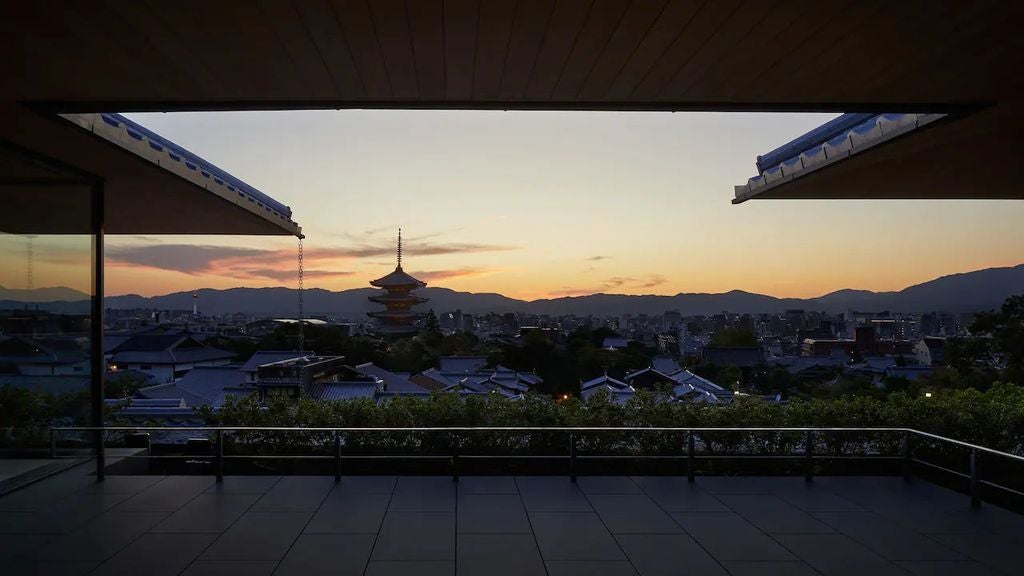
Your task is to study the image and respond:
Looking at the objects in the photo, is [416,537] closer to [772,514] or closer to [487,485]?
[487,485]

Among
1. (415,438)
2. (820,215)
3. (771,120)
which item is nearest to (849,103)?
(415,438)

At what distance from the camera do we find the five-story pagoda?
32438 mm

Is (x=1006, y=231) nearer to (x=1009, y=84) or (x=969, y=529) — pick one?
(x=969, y=529)

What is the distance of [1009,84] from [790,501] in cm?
339

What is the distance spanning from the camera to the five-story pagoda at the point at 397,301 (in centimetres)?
3244

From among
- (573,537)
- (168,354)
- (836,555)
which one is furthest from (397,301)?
(836,555)

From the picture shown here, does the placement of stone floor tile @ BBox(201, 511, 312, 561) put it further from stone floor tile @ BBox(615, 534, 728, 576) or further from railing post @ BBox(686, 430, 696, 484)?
railing post @ BBox(686, 430, 696, 484)

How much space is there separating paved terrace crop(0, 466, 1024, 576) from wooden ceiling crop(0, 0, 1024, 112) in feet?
9.12

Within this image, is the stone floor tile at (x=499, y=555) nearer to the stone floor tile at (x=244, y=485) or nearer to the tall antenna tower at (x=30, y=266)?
the stone floor tile at (x=244, y=485)

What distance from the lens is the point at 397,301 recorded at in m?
32.8

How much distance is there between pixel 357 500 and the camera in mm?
4910

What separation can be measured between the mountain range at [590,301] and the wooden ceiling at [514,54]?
285cm

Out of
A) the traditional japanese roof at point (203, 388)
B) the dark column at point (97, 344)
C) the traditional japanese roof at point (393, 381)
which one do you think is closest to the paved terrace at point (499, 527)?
the dark column at point (97, 344)

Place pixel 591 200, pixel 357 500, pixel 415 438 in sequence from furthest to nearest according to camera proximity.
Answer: pixel 591 200
pixel 415 438
pixel 357 500
